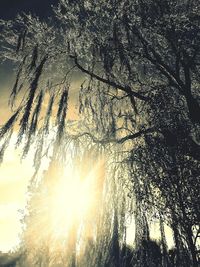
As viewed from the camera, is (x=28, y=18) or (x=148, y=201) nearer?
(x=148, y=201)

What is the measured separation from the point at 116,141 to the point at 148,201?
324 cm

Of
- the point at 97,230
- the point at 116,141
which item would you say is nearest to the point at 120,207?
the point at 97,230

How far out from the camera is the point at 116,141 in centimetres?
1508

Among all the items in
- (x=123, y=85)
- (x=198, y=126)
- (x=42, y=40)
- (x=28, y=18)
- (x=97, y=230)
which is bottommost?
(x=97, y=230)

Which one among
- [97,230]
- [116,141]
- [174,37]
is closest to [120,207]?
[97,230]

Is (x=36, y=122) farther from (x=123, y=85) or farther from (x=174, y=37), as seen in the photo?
(x=174, y=37)

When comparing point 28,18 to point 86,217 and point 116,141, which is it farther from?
point 86,217

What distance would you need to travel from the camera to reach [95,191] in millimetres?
13633

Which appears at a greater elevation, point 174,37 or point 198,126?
point 174,37

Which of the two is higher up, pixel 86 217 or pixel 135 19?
pixel 135 19

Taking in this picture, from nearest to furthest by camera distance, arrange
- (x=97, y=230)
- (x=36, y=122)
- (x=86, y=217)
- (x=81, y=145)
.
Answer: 1. (x=36, y=122)
2. (x=97, y=230)
3. (x=86, y=217)
4. (x=81, y=145)

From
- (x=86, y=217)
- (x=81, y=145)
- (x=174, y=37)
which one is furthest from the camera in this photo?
(x=81, y=145)

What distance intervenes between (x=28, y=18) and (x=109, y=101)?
518 centimetres

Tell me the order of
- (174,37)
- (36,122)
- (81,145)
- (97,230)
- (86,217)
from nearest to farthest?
1. (36,122)
2. (97,230)
3. (86,217)
4. (174,37)
5. (81,145)
